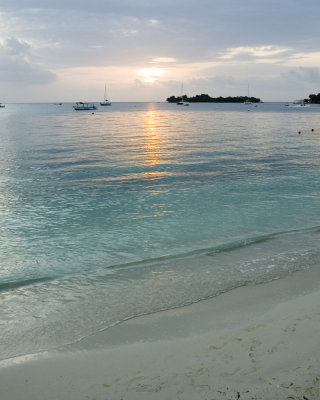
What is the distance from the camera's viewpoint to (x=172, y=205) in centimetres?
1656

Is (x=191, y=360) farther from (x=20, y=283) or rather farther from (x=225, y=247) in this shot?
(x=225, y=247)

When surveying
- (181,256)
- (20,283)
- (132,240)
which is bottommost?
(20,283)

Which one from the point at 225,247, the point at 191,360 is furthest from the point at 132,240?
the point at 191,360

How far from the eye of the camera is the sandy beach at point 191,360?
16.2 ft

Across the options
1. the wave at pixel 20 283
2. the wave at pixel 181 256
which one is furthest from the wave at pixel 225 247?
the wave at pixel 20 283

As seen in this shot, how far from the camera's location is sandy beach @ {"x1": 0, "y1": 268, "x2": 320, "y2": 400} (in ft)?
16.2

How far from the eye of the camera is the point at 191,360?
5.65 metres

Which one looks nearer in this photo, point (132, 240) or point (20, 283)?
point (20, 283)

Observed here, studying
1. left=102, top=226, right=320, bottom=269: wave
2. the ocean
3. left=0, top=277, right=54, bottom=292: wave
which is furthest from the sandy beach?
left=0, top=277, right=54, bottom=292: wave

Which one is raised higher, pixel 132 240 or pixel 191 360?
pixel 132 240

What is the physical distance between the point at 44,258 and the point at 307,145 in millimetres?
37394

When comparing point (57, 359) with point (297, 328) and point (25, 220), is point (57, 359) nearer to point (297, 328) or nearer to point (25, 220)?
point (297, 328)

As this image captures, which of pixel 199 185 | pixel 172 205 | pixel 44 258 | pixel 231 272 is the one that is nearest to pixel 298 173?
pixel 199 185

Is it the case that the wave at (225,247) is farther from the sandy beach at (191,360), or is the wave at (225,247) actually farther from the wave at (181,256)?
the sandy beach at (191,360)
